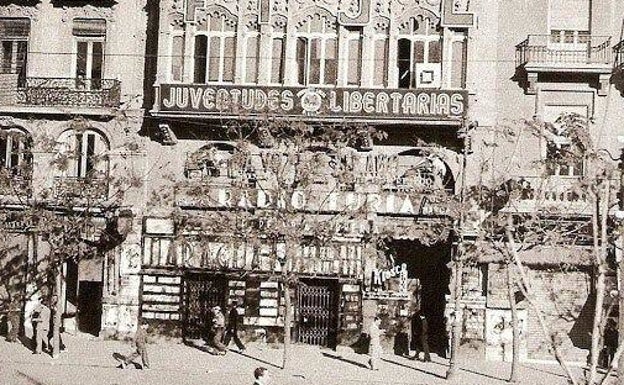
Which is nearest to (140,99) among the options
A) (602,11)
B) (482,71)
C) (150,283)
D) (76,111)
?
(76,111)

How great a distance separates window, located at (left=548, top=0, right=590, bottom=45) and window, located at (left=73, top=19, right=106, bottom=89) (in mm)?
14223

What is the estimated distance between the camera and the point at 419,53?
26.4 m

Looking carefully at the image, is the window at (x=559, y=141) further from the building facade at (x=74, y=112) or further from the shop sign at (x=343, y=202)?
the building facade at (x=74, y=112)

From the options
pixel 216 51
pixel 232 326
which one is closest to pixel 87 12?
pixel 216 51

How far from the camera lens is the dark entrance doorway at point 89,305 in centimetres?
2828

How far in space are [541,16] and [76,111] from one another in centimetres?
1483

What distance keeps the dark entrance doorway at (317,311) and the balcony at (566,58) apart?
28.9ft

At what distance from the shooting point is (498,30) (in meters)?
26.8

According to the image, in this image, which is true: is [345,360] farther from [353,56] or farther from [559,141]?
[353,56]

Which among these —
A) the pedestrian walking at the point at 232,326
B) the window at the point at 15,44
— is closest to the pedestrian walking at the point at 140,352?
the pedestrian walking at the point at 232,326

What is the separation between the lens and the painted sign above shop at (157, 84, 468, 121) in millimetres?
25594

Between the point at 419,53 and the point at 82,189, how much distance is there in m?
11.0

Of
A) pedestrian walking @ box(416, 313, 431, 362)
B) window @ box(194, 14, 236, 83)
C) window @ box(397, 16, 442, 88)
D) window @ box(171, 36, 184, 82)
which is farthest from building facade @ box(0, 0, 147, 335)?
pedestrian walking @ box(416, 313, 431, 362)

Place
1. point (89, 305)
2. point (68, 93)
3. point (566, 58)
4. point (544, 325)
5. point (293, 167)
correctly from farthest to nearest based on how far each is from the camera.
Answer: point (89, 305) < point (68, 93) < point (566, 58) < point (293, 167) < point (544, 325)
